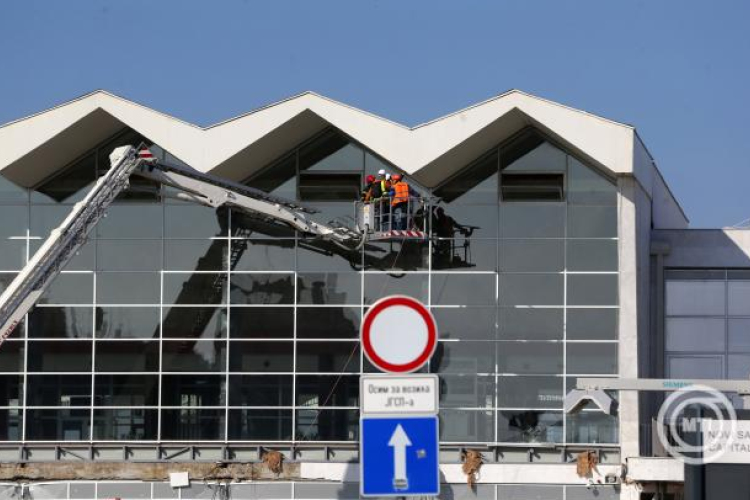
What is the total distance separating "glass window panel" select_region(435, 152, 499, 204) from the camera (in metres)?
36.6

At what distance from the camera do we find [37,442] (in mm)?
36906

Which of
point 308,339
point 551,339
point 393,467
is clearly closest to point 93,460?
point 308,339

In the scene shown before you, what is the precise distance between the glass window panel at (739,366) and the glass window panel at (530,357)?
797 cm

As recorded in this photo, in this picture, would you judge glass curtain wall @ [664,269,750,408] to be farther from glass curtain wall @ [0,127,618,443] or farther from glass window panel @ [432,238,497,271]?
→ glass window panel @ [432,238,497,271]

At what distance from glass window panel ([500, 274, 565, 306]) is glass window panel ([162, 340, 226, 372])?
22.6 ft

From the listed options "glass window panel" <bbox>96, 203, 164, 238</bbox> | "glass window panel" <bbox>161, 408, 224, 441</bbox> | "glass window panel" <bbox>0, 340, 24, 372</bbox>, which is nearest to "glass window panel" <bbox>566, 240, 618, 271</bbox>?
"glass window panel" <bbox>161, 408, 224, 441</bbox>

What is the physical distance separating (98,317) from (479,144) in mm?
10078

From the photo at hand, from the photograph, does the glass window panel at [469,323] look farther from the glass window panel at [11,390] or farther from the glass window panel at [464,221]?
the glass window panel at [11,390]

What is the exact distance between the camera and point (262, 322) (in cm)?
3656

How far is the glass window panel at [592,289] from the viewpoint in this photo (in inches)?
1416

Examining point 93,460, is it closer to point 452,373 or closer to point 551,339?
point 452,373

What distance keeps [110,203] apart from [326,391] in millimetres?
6748

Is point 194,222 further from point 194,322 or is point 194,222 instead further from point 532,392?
point 532,392

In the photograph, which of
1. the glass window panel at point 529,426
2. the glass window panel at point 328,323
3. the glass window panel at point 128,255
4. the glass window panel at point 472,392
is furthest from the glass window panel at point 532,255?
the glass window panel at point 128,255
